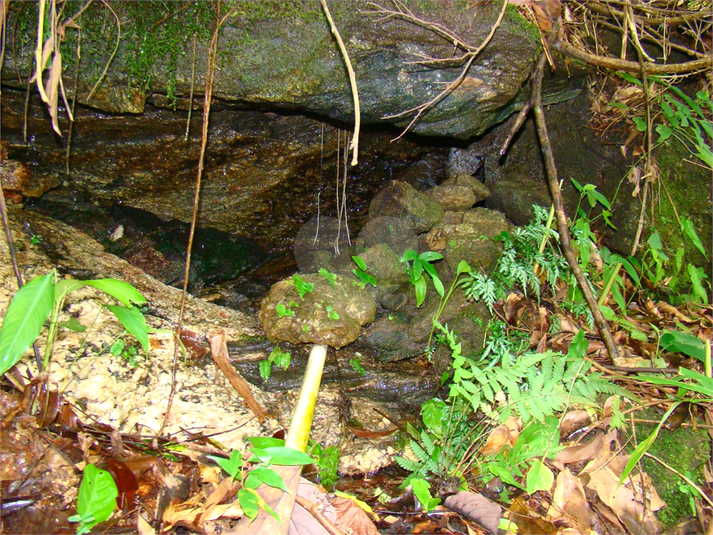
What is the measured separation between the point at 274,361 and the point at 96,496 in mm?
1585

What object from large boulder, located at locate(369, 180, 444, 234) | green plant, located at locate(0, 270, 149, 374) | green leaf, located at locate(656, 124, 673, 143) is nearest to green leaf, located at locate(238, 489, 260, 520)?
green plant, located at locate(0, 270, 149, 374)

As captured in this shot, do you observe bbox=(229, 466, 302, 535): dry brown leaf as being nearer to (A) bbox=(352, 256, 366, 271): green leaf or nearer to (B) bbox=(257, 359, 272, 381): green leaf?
(B) bbox=(257, 359, 272, 381): green leaf

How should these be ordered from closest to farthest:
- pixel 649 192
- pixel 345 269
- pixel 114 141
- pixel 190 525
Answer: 1. pixel 190 525
2. pixel 114 141
3. pixel 649 192
4. pixel 345 269

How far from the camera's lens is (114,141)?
342 cm

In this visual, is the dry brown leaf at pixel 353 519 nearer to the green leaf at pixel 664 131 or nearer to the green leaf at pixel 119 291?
the green leaf at pixel 119 291

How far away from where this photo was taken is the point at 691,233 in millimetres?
3594

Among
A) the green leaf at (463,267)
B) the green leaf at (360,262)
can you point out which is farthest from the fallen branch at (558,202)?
the green leaf at (360,262)

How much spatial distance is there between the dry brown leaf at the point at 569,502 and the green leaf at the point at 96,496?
213 cm

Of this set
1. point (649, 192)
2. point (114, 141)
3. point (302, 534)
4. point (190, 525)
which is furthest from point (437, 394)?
point (114, 141)

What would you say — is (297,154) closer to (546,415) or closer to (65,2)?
(65,2)

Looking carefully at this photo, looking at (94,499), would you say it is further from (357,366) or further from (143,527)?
(357,366)

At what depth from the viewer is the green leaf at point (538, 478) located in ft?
7.97

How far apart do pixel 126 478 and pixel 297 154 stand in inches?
108

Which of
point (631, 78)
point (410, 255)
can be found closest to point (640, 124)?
point (631, 78)
